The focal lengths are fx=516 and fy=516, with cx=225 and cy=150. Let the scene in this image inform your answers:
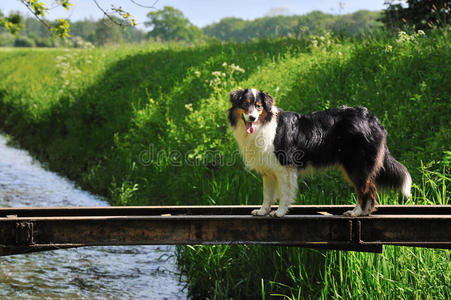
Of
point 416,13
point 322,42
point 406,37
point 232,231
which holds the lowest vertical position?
point 232,231

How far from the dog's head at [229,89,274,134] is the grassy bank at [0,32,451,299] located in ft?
4.92

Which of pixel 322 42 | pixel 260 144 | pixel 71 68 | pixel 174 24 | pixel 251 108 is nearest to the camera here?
pixel 251 108

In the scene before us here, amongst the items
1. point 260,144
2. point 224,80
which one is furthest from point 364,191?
point 224,80

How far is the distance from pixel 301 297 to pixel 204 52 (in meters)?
11.5

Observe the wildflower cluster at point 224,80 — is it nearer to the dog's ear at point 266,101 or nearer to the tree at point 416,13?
the tree at point 416,13

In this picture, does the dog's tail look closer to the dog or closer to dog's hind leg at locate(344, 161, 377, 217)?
the dog

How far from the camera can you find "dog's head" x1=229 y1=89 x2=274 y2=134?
4297 mm

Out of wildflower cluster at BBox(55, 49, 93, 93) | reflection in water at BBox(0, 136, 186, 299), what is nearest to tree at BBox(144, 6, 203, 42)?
wildflower cluster at BBox(55, 49, 93, 93)

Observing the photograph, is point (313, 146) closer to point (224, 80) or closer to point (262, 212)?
point (262, 212)

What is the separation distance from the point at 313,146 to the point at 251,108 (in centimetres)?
65

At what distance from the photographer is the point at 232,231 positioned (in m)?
4.32

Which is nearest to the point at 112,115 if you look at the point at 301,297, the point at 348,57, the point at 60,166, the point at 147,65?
the point at 60,166

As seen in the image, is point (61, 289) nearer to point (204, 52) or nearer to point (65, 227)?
point (65, 227)

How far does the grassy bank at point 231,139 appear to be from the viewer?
5023 millimetres
